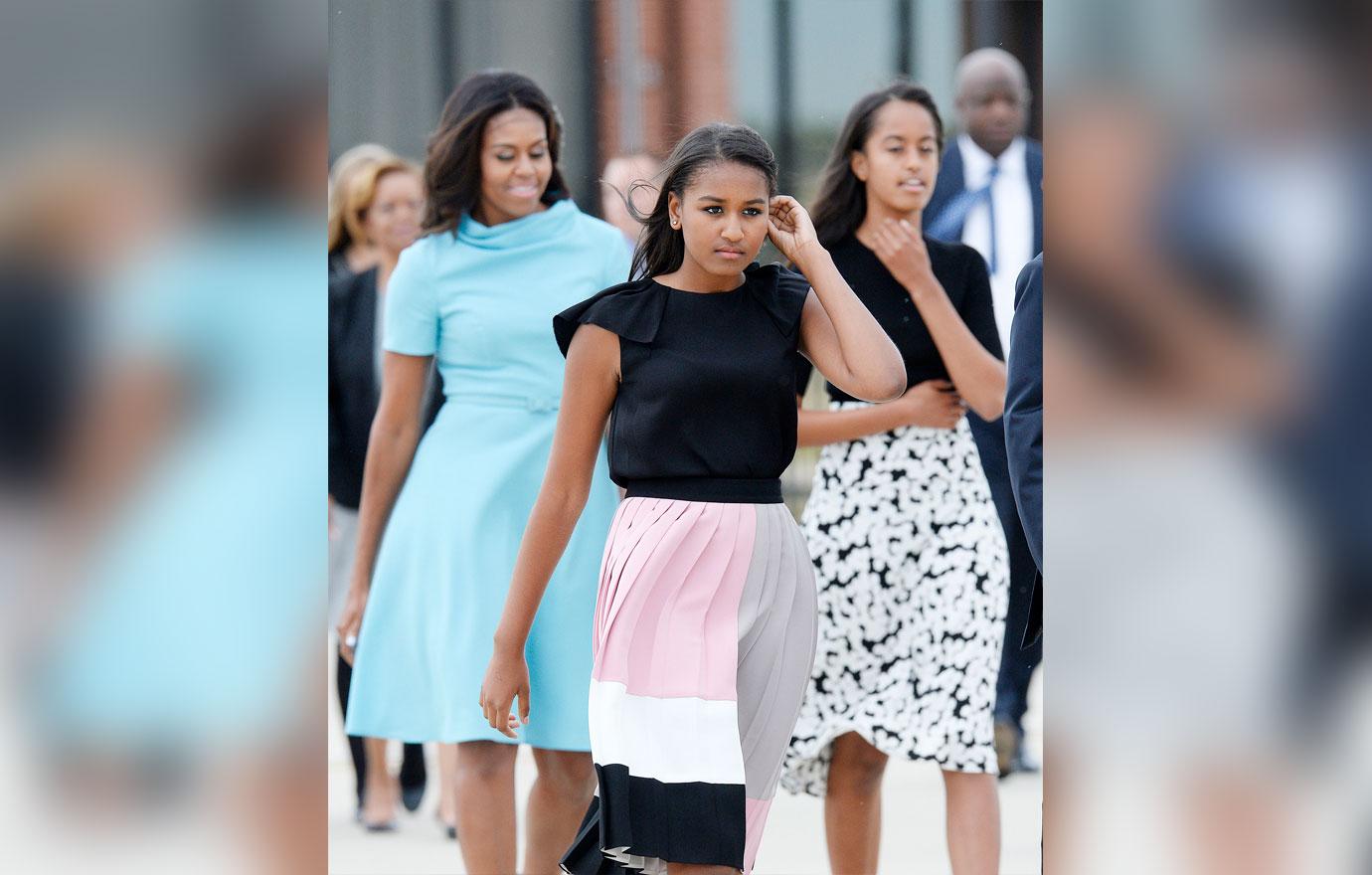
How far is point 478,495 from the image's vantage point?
395 centimetres

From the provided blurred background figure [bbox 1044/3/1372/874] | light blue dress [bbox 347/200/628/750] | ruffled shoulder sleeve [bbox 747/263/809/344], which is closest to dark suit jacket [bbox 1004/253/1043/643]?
ruffled shoulder sleeve [bbox 747/263/809/344]

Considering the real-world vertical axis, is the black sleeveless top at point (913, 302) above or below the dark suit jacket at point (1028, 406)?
above

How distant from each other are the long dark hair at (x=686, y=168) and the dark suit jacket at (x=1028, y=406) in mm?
472

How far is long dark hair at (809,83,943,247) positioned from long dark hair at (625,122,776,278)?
86 cm

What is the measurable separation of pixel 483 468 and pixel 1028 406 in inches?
47.3

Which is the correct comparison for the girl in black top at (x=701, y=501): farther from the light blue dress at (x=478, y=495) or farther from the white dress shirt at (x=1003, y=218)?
the white dress shirt at (x=1003, y=218)

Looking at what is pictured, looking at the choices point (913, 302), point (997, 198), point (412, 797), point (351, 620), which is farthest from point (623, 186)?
point (412, 797)

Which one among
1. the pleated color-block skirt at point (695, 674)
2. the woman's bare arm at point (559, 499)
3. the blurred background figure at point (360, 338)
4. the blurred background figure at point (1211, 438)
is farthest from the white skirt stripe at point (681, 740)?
the blurred background figure at point (360, 338)

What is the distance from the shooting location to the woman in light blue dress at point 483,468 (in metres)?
3.93

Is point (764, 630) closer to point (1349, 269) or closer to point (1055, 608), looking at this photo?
point (1055, 608)

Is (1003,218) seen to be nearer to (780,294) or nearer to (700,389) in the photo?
(780,294)

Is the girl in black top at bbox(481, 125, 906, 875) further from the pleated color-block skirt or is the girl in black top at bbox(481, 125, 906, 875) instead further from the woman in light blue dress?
the woman in light blue dress

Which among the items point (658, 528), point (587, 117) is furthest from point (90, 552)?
point (587, 117)

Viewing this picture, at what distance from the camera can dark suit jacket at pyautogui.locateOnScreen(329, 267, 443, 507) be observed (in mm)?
4684
